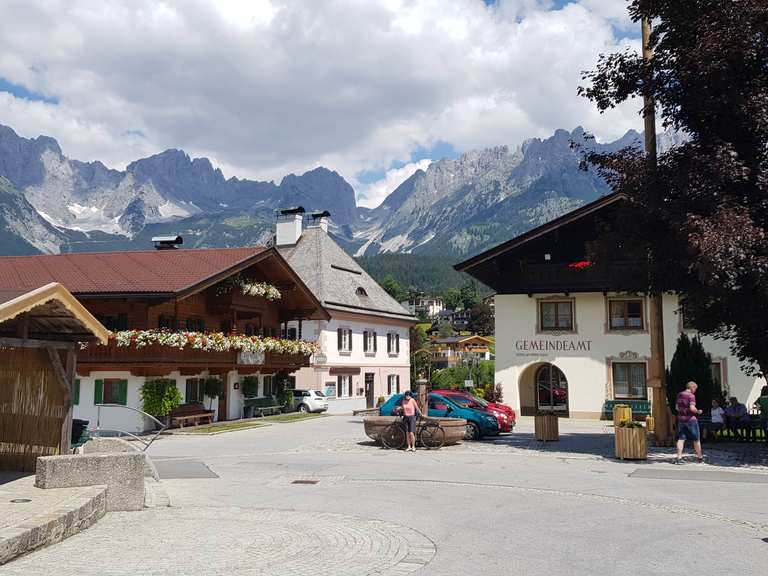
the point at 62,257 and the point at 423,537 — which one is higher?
the point at 62,257

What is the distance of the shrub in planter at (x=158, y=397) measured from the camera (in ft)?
93.7

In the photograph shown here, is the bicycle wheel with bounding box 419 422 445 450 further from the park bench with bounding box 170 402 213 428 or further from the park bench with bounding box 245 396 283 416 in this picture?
the park bench with bounding box 245 396 283 416

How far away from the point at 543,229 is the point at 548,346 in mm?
5330

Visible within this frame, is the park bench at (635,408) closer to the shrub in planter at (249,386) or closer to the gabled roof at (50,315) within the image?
the shrub in planter at (249,386)

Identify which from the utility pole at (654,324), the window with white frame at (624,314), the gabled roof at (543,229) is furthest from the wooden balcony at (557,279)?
the utility pole at (654,324)

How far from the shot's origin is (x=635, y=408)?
3303cm

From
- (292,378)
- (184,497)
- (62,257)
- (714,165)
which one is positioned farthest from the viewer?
(292,378)

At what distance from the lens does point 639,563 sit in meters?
8.22

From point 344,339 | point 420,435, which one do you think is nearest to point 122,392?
point 420,435

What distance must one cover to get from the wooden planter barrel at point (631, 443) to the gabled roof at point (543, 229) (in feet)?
47.8

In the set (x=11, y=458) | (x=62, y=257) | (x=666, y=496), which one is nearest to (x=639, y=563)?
(x=666, y=496)

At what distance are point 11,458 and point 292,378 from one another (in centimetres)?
2861

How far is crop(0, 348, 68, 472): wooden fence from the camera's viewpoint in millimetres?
13016

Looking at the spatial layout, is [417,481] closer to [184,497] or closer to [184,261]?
[184,497]
